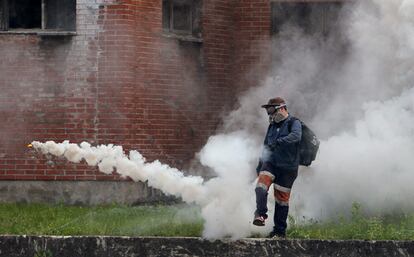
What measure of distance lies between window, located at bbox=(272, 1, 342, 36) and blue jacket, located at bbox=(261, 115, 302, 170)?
4439 millimetres

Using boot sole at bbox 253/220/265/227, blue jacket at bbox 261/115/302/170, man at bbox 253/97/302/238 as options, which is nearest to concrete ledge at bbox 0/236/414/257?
boot sole at bbox 253/220/265/227

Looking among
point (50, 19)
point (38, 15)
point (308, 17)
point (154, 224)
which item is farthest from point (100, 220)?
point (308, 17)

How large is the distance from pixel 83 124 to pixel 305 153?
4101 mm

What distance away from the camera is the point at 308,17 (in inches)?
720

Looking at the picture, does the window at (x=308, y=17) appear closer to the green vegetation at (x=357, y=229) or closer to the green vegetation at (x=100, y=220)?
the green vegetation at (x=100, y=220)

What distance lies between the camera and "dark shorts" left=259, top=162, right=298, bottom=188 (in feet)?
45.7

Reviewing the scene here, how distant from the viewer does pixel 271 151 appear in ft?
45.9

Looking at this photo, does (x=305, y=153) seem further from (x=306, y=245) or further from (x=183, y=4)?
(x=183, y=4)

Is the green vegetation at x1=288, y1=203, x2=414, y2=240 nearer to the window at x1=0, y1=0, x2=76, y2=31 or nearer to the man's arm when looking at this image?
the man's arm

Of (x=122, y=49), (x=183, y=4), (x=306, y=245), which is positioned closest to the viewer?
(x=306, y=245)

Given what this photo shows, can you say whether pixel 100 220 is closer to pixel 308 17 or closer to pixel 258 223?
pixel 258 223

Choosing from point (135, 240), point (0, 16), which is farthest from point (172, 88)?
point (135, 240)

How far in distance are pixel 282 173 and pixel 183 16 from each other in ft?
15.6

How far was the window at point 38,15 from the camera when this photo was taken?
17.1 metres
